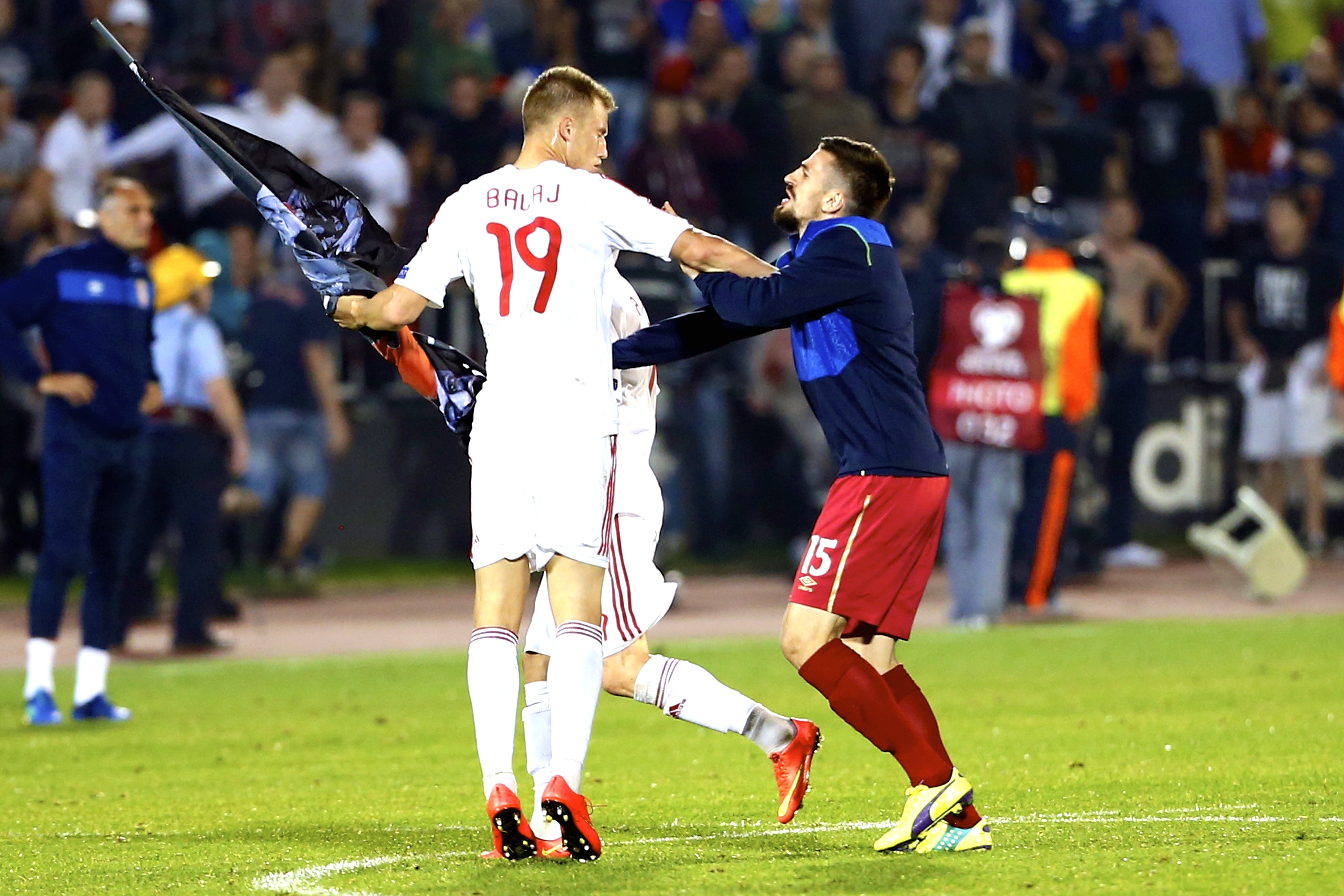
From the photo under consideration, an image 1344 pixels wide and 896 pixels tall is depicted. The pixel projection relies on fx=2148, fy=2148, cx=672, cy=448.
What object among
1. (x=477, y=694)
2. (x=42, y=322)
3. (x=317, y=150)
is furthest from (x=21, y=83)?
(x=477, y=694)

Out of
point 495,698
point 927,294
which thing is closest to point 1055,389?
point 927,294

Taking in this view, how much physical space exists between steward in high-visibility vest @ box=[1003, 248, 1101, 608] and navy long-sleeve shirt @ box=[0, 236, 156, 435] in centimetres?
567

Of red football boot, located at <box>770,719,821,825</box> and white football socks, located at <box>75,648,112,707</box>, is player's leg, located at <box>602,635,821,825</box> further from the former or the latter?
white football socks, located at <box>75,648,112,707</box>

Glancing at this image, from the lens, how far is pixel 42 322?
1056 centimetres

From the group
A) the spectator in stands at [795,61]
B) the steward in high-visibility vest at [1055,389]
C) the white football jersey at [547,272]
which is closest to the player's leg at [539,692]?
the white football jersey at [547,272]

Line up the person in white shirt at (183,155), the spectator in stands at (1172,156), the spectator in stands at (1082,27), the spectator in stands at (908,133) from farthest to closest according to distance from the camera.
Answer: the spectator in stands at (1082,27) → the spectator in stands at (1172,156) → the spectator in stands at (908,133) → the person in white shirt at (183,155)

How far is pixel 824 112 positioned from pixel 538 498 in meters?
12.0

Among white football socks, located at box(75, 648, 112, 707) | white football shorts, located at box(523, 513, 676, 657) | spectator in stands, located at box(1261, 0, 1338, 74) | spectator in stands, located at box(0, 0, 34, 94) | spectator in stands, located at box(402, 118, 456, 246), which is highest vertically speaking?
spectator in stands, located at box(1261, 0, 1338, 74)

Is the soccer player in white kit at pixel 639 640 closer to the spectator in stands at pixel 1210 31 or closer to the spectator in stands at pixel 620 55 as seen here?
the spectator in stands at pixel 620 55

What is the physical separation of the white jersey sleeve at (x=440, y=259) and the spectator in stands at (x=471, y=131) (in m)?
10.7

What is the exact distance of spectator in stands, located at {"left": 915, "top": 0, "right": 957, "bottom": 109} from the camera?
18984mm

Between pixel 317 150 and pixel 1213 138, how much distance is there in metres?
8.28

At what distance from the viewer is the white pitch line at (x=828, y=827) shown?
6105mm

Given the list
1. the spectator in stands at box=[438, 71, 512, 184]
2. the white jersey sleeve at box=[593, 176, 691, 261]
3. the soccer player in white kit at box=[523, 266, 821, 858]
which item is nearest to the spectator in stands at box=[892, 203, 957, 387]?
the spectator in stands at box=[438, 71, 512, 184]
